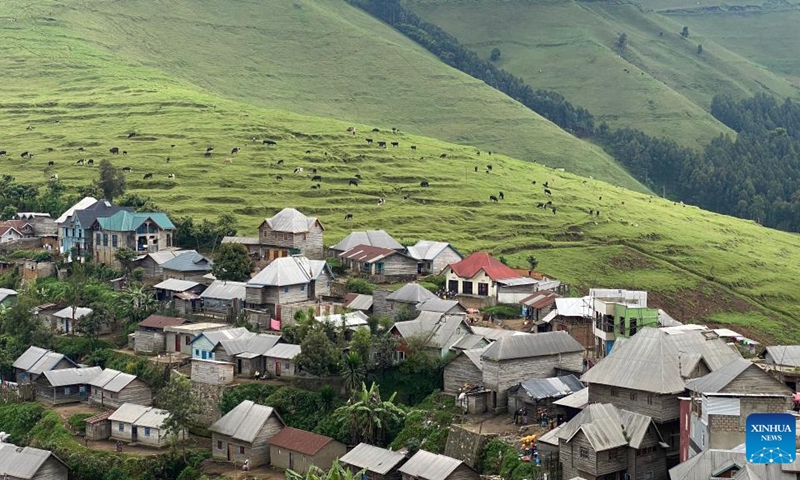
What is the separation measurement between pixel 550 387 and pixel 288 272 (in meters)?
27.6

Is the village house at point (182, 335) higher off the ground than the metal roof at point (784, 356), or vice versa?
the metal roof at point (784, 356)

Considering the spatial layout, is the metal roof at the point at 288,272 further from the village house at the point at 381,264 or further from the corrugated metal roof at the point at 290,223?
the corrugated metal roof at the point at 290,223

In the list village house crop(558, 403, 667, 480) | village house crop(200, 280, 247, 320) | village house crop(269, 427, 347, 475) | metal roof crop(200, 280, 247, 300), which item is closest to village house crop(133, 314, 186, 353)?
village house crop(200, 280, 247, 320)

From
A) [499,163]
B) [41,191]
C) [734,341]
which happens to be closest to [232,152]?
[41,191]

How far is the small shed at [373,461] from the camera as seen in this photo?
58.1 meters

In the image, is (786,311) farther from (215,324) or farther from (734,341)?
(215,324)

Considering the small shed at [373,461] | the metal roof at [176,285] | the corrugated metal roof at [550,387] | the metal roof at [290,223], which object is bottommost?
the small shed at [373,461]

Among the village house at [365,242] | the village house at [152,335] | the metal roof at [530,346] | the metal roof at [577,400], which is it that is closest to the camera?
the metal roof at [577,400]

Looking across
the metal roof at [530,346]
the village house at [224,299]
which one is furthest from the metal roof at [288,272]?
the metal roof at [530,346]

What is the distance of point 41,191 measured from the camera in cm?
12150

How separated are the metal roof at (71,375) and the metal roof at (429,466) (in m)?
28.9

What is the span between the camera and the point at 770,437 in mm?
32438

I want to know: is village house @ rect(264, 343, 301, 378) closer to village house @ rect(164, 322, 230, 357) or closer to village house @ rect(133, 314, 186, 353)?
village house @ rect(164, 322, 230, 357)

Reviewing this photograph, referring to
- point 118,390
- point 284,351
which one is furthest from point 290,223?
point 118,390
